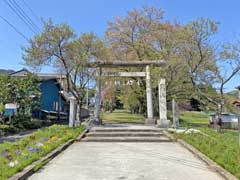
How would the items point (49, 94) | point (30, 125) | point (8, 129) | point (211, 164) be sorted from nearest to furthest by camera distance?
point (211, 164) < point (8, 129) < point (30, 125) < point (49, 94)

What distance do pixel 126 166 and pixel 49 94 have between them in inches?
976

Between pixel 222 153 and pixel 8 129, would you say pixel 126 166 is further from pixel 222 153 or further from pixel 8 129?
pixel 8 129

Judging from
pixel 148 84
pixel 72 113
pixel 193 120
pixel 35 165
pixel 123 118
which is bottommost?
pixel 35 165

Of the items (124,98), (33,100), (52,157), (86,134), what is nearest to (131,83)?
(124,98)

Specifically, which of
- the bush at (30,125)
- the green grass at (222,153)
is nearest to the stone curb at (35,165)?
the green grass at (222,153)

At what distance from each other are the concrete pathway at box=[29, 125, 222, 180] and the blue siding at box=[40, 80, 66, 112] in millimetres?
20113

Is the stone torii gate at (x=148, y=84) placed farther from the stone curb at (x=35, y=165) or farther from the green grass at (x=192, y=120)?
the stone curb at (x=35, y=165)

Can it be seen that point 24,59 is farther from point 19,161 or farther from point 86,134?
point 19,161

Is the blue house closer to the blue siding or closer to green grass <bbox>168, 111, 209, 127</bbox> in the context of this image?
the blue siding

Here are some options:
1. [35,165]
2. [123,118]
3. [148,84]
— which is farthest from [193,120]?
[35,165]

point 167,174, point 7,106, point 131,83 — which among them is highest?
point 131,83

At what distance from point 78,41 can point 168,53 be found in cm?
782

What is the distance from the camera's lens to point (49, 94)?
30750 millimetres

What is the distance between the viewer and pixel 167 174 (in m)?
6.32
